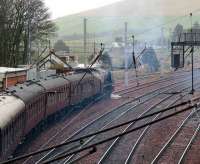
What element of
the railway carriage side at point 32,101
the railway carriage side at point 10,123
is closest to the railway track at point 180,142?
the railway carriage side at point 10,123

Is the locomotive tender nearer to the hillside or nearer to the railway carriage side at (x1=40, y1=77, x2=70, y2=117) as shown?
the railway carriage side at (x1=40, y1=77, x2=70, y2=117)

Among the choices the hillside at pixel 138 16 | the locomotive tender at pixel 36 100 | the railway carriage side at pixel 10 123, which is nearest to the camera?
the railway carriage side at pixel 10 123

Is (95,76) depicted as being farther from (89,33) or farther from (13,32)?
(89,33)

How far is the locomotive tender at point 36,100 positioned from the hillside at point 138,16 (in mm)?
47984

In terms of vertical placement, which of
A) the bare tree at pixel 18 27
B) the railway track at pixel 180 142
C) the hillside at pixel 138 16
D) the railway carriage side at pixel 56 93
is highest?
the hillside at pixel 138 16

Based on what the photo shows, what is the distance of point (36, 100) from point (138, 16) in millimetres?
83448

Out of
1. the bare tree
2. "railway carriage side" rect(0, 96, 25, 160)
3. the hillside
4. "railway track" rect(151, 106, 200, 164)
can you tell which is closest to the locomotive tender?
"railway carriage side" rect(0, 96, 25, 160)

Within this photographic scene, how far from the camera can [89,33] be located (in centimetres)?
11656

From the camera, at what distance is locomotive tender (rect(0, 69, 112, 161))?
52.2ft

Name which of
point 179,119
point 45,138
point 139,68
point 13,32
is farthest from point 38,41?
point 45,138

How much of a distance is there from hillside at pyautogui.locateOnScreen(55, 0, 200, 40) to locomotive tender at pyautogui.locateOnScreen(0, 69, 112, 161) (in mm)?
47984

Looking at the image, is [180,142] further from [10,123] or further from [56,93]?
[10,123]

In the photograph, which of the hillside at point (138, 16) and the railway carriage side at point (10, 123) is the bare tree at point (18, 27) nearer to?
the railway carriage side at point (10, 123)

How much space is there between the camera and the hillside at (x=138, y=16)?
314ft
